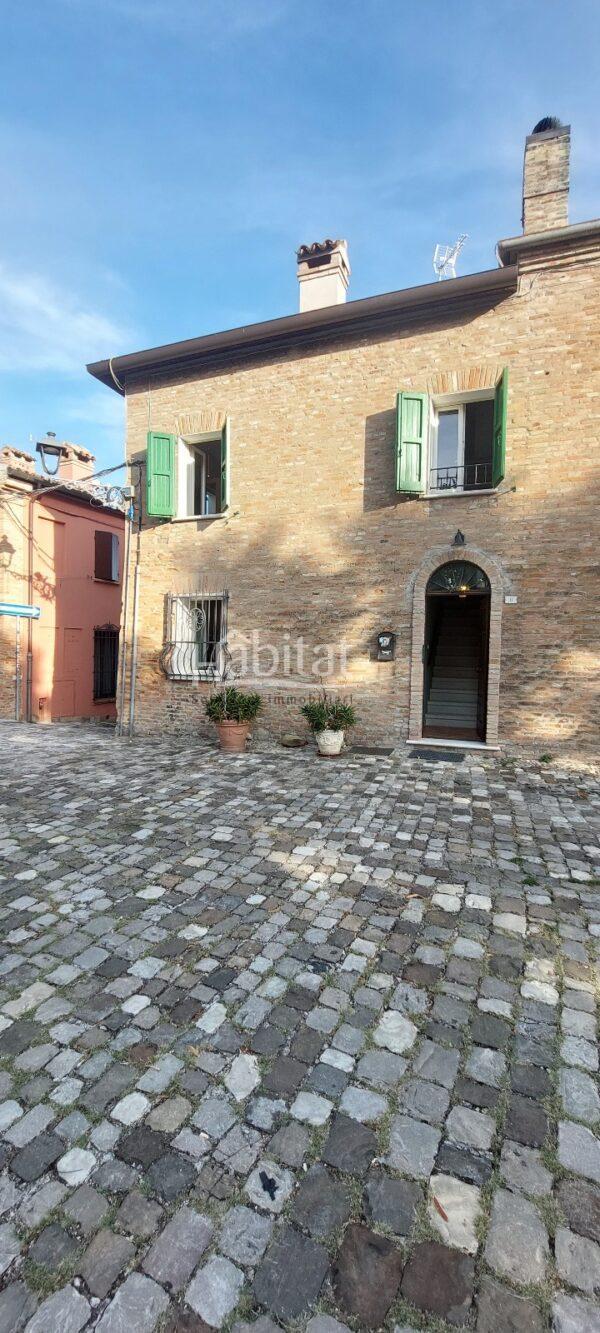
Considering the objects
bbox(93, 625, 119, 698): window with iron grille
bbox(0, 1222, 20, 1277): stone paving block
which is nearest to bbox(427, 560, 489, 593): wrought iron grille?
bbox(0, 1222, 20, 1277): stone paving block

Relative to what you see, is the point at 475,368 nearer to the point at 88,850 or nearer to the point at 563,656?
the point at 563,656

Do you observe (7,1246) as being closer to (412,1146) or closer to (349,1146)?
(349,1146)

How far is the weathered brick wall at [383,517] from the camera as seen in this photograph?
746 cm

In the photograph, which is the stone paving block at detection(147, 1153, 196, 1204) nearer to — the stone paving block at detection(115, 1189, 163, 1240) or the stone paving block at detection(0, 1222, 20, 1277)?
the stone paving block at detection(115, 1189, 163, 1240)

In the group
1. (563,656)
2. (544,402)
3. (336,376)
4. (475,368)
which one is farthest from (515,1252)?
(336,376)

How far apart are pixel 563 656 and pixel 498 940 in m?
5.27

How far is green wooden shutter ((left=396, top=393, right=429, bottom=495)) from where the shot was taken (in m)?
7.96

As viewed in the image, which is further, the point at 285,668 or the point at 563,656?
the point at 285,668

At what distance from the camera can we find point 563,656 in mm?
7543

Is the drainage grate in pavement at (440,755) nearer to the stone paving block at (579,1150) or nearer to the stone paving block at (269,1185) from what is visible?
the stone paving block at (579,1150)

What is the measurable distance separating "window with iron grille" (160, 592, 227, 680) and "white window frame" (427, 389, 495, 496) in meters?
4.14

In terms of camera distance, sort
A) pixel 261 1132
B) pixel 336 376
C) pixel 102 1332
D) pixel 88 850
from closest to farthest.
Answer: pixel 102 1332
pixel 261 1132
pixel 88 850
pixel 336 376

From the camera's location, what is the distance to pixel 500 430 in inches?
301

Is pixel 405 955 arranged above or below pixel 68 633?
below
